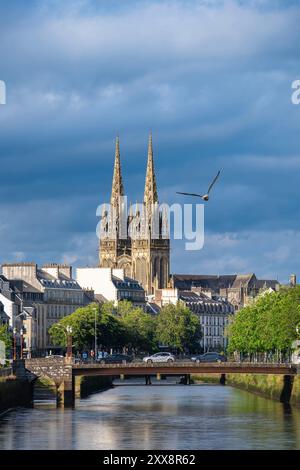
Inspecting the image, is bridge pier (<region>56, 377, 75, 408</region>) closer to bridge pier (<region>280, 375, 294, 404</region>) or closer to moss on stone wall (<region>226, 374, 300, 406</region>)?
bridge pier (<region>280, 375, 294, 404</region>)

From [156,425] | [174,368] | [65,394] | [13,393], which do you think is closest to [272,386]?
[174,368]

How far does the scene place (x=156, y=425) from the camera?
135 m

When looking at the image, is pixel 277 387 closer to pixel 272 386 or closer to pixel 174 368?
pixel 272 386

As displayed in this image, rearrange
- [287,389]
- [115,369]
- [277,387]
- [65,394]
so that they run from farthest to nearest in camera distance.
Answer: [277,387]
[287,389]
[115,369]
[65,394]

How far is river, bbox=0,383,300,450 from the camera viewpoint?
118 m

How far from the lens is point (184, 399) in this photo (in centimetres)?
17425

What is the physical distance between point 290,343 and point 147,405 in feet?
67.8

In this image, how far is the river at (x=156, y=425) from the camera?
118 metres

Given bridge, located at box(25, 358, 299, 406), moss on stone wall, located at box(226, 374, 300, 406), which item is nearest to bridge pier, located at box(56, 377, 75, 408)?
bridge, located at box(25, 358, 299, 406)

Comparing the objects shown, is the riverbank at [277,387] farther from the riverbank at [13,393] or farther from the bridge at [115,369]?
the riverbank at [13,393]

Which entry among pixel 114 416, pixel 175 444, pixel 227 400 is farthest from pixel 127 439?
pixel 227 400

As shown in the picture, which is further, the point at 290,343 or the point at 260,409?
the point at 290,343
